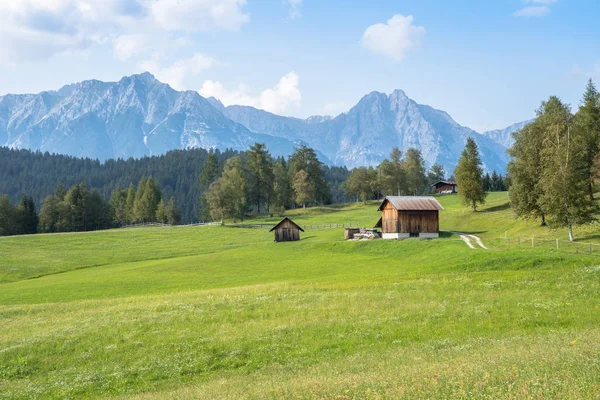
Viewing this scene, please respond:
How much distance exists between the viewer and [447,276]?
3803cm

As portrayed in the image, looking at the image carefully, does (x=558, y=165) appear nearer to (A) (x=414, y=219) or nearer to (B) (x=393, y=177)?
(A) (x=414, y=219)

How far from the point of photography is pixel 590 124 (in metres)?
75.8

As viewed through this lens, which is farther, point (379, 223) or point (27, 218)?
point (27, 218)

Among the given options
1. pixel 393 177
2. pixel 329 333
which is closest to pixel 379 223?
pixel 329 333

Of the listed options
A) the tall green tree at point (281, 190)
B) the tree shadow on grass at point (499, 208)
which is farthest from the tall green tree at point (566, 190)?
the tall green tree at point (281, 190)

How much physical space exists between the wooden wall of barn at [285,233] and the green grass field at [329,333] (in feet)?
112

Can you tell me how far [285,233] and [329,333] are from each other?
64.9m

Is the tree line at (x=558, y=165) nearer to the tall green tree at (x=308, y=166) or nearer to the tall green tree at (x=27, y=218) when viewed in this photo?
the tall green tree at (x=308, y=166)

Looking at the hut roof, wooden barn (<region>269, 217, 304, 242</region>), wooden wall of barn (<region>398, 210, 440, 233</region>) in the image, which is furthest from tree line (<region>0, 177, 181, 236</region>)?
wooden wall of barn (<region>398, 210, 440, 233</region>)

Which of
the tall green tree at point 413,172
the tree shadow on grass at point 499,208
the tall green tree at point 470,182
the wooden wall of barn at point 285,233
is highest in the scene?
the tall green tree at point 413,172

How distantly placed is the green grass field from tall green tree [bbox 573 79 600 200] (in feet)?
81.2

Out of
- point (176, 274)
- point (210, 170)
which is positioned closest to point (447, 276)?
point (176, 274)

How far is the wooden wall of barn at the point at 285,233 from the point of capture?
88363 millimetres

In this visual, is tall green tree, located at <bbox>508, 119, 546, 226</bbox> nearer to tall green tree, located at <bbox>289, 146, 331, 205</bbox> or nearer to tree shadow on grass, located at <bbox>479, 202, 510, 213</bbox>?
tree shadow on grass, located at <bbox>479, 202, 510, 213</bbox>
